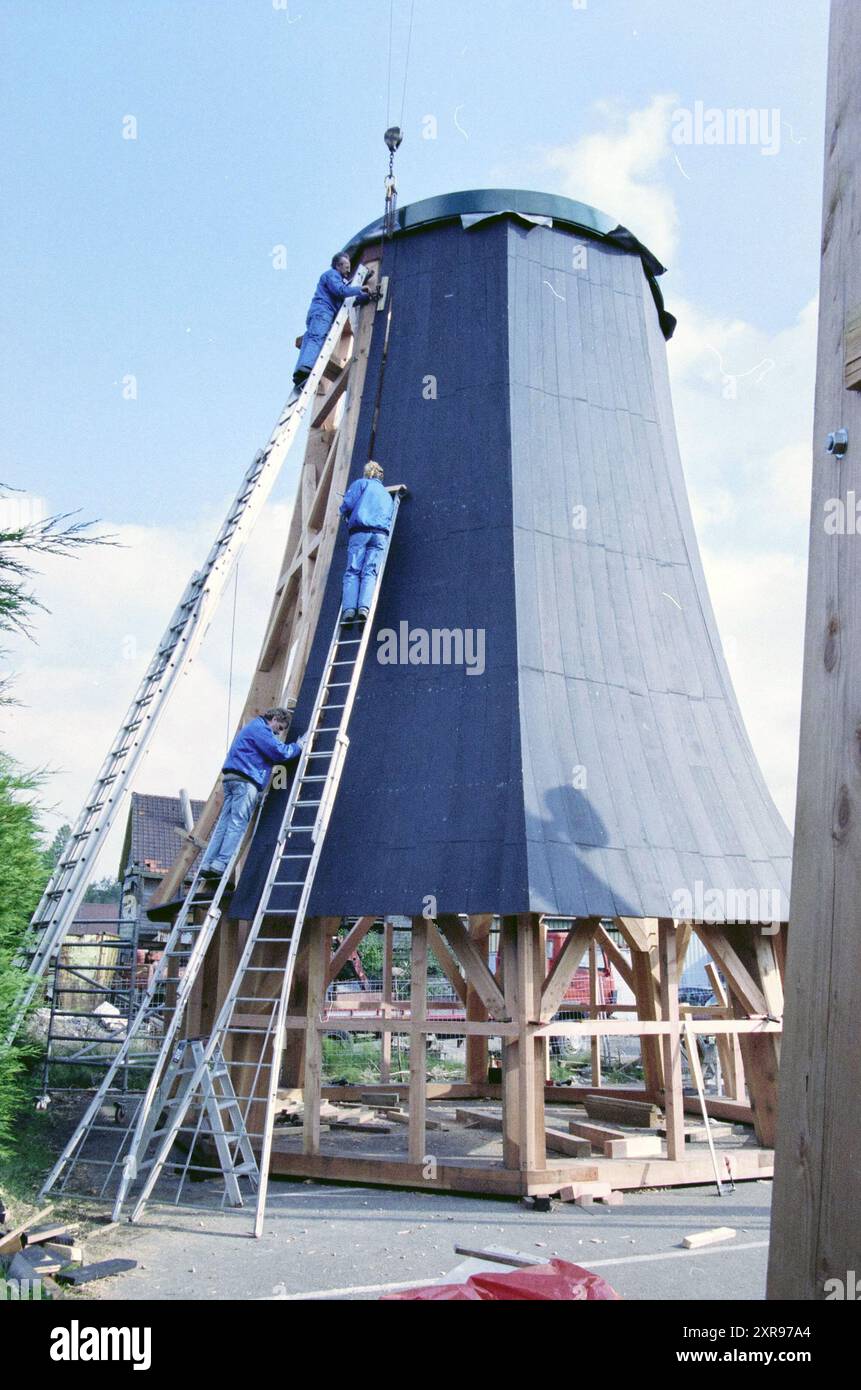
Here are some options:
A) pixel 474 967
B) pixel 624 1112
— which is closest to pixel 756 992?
pixel 474 967

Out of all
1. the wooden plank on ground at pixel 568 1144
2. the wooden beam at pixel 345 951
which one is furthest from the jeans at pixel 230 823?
the wooden plank on ground at pixel 568 1144

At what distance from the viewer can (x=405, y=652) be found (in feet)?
33.7

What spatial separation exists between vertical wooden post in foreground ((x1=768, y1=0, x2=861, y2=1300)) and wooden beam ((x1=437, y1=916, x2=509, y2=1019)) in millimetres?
6760

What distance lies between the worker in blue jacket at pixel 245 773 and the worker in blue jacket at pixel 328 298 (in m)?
4.61

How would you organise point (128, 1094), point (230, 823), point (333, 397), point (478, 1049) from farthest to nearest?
point (478, 1049) < point (333, 397) < point (230, 823) < point (128, 1094)

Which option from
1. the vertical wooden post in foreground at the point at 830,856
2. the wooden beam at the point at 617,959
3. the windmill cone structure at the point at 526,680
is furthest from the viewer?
the wooden beam at the point at 617,959

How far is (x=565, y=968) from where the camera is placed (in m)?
8.66

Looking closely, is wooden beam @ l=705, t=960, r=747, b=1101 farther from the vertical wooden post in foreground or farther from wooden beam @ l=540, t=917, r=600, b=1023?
the vertical wooden post in foreground

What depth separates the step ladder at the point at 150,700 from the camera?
7391 mm

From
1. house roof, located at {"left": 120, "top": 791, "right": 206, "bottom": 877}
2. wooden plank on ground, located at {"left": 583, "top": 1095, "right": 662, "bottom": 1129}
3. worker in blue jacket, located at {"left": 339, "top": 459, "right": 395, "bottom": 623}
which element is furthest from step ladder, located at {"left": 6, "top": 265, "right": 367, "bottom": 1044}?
house roof, located at {"left": 120, "top": 791, "right": 206, "bottom": 877}

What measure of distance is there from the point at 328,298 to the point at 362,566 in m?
3.80

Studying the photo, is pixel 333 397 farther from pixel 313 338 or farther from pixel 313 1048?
pixel 313 1048

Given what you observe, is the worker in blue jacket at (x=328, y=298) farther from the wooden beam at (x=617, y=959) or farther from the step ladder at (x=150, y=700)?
the wooden beam at (x=617, y=959)
